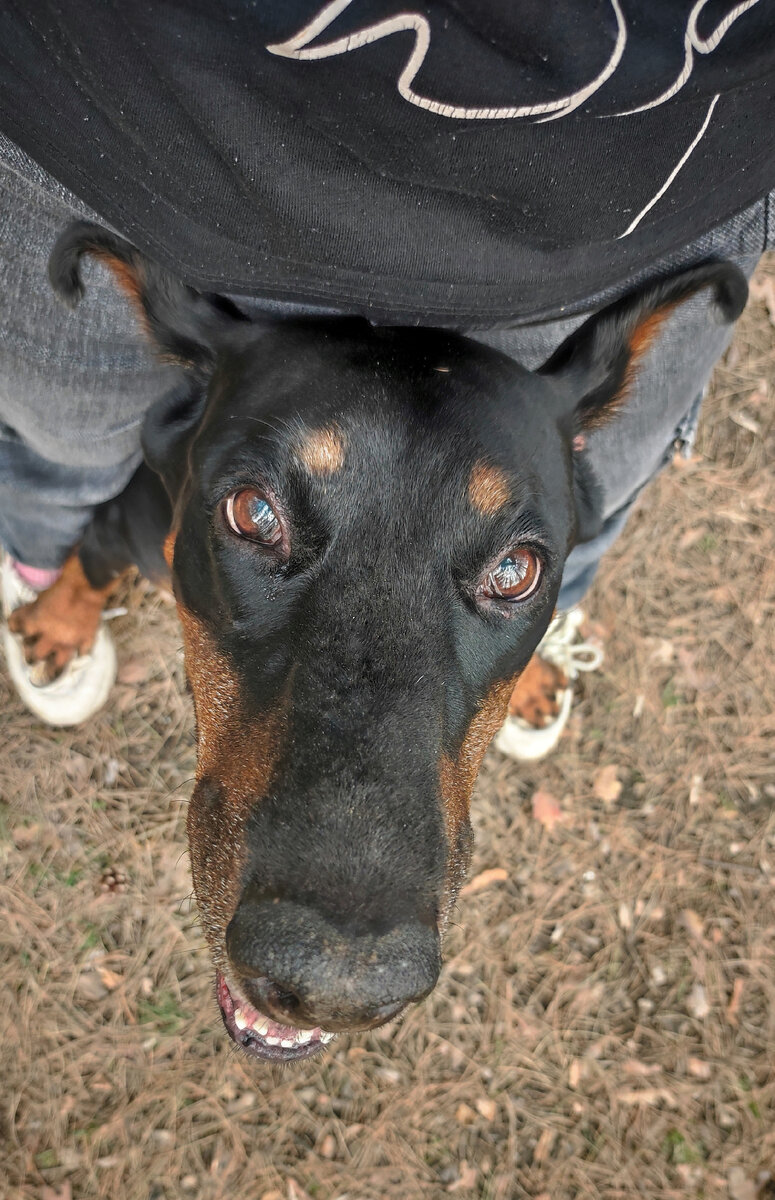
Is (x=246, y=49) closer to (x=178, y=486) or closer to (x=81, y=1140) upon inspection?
(x=178, y=486)

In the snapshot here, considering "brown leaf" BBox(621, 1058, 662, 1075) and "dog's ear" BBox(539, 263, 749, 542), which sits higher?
"dog's ear" BBox(539, 263, 749, 542)

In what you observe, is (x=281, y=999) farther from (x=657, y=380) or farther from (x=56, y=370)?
(x=657, y=380)

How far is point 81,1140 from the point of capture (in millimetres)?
3641

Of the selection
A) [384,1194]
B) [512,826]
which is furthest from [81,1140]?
[512,826]

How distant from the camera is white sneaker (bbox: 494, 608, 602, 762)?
4.12m

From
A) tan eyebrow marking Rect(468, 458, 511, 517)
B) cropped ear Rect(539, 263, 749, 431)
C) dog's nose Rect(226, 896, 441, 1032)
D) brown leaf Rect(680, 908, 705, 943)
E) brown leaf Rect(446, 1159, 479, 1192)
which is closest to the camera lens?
dog's nose Rect(226, 896, 441, 1032)

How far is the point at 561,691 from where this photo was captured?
4211 millimetres

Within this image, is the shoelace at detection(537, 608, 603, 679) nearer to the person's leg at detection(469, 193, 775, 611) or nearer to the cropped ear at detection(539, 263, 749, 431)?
the person's leg at detection(469, 193, 775, 611)

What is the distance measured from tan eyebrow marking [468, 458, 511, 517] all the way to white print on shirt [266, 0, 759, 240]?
78 cm

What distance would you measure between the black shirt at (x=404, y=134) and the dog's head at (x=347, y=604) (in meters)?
0.25

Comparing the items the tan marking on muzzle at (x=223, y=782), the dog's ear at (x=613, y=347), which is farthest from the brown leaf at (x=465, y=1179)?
the dog's ear at (x=613, y=347)

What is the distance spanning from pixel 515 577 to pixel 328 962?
1.06 metres

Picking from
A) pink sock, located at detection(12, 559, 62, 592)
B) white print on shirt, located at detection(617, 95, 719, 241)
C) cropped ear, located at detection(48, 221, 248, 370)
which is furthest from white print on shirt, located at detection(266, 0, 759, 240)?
pink sock, located at detection(12, 559, 62, 592)

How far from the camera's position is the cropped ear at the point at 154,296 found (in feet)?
7.24
